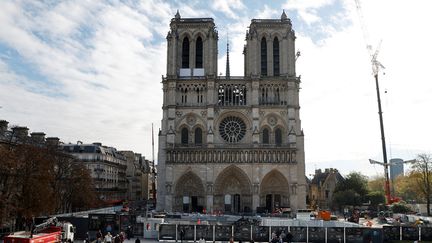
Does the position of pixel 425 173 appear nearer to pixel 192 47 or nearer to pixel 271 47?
pixel 271 47

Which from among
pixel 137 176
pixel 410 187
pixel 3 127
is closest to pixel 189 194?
pixel 3 127

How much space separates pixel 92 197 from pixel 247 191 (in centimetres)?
2288

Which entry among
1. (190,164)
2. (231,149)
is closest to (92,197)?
(190,164)

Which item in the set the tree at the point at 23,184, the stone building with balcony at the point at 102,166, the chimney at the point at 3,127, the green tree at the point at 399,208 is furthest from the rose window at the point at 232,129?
the chimney at the point at 3,127

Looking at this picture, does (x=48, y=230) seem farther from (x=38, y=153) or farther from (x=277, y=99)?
(x=277, y=99)

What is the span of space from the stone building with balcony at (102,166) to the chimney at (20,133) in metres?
20.3

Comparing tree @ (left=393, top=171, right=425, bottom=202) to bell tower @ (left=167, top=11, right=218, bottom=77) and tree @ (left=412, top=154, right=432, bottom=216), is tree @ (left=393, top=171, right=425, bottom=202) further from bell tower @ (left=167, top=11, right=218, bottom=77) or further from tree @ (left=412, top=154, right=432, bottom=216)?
bell tower @ (left=167, top=11, right=218, bottom=77)

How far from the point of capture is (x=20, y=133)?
53.0m

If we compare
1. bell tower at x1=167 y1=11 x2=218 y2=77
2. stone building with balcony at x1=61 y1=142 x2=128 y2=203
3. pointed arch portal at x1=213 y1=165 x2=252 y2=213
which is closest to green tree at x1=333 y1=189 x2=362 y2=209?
pointed arch portal at x1=213 y1=165 x2=252 y2=213

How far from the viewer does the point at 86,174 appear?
57219 mm

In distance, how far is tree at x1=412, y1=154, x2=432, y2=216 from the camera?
6600 cm

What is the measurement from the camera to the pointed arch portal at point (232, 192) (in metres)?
69.4

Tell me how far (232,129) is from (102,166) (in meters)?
24.5

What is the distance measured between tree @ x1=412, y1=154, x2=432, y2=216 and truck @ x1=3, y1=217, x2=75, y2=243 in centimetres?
4943
